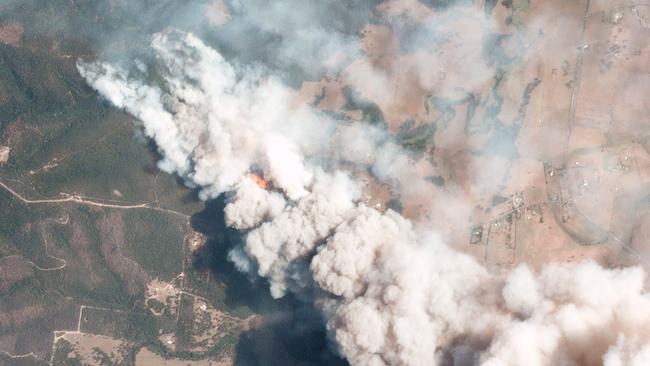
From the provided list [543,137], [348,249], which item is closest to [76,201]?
[348,249]

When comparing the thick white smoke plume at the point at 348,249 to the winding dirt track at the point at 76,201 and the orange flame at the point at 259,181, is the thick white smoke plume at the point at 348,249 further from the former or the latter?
the winding dirt track at the point at 76,201

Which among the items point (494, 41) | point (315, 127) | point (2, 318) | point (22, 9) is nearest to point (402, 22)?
point (494, 41)

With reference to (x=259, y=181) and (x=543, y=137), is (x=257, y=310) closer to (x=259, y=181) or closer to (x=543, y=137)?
(x=259, y=181)

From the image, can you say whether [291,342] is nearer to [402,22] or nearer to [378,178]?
[378,178]

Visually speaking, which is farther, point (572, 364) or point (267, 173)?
point (267, 173)

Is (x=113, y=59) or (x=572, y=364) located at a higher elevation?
(x=572, y=364)

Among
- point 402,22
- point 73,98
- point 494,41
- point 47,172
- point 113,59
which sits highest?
point 494,41
